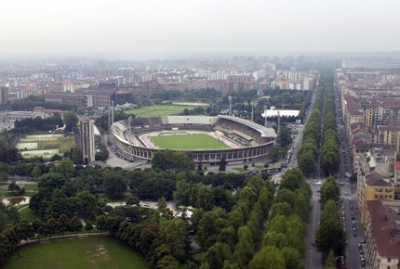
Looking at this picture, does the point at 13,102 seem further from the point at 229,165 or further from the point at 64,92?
the point at 229,165

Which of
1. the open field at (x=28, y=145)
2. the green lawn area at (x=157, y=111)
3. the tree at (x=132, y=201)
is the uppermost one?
the green lawn area at (x=157, y=111)

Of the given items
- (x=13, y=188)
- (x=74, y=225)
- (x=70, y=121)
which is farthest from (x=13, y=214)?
(x=70, y=121)

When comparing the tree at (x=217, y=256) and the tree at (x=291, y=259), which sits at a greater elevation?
the tree at (x=291, y=259)

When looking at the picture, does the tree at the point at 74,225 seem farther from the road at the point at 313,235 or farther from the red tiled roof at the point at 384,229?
the red tiled roof at the point at 384,229

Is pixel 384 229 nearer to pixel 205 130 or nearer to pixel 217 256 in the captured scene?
pixel 217 256

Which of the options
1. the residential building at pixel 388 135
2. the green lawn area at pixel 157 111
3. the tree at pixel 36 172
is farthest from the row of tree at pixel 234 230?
the green lawn area at pixel 157 111
